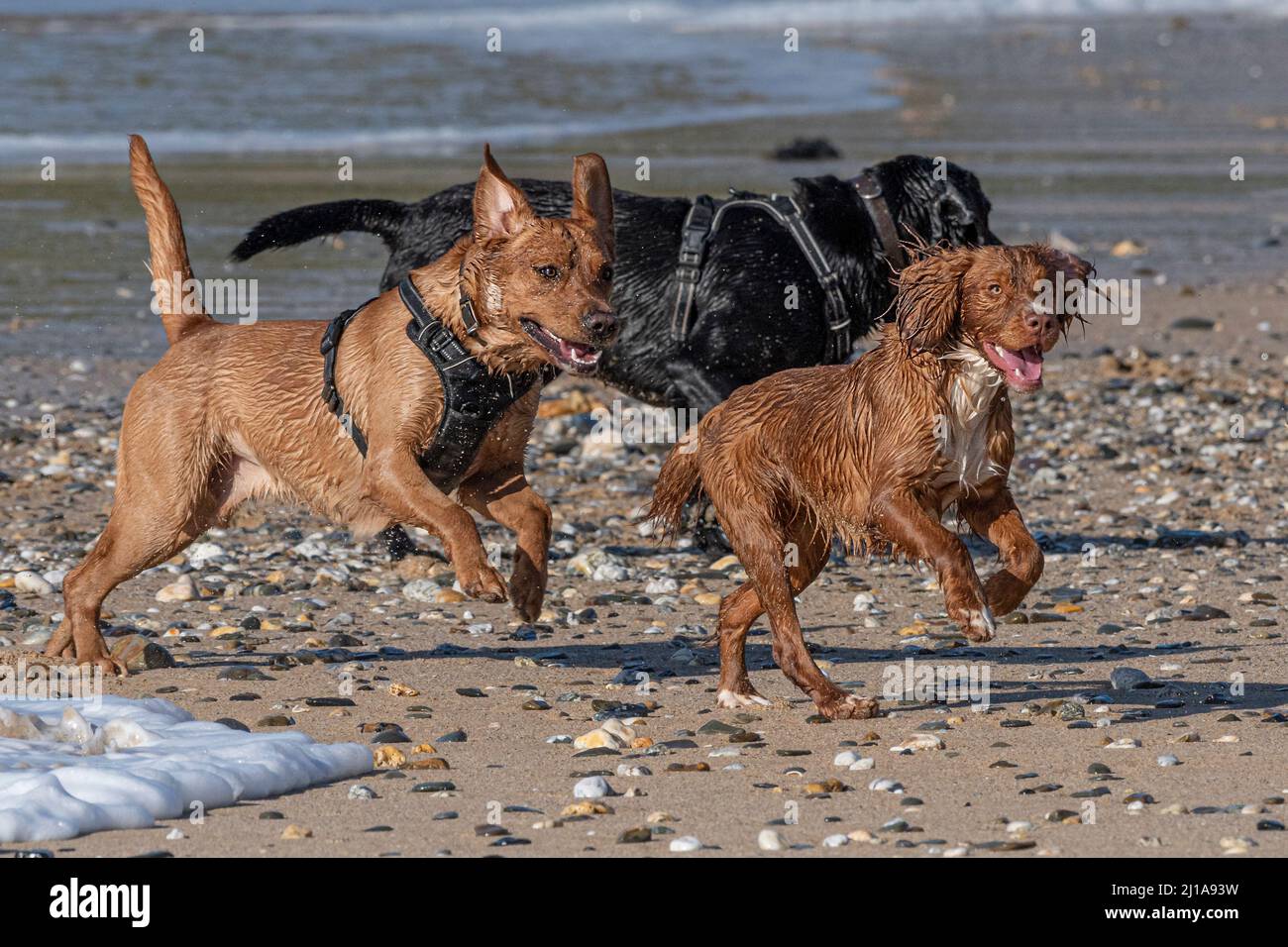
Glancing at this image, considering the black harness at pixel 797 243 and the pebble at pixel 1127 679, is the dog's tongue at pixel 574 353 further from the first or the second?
the black harness at pixel 797 243

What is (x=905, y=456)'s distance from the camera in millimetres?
5727

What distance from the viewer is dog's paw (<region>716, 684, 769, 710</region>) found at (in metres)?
6.11

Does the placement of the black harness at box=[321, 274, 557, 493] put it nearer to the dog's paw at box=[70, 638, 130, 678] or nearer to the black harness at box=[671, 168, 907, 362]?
the dog's paw at box=[70, 638, 130, 678]

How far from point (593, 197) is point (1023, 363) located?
1.77 m

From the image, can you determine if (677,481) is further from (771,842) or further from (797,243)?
(797,243)

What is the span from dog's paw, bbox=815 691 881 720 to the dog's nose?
1.36m

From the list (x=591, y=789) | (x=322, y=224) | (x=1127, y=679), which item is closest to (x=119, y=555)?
(x=591, y=789)

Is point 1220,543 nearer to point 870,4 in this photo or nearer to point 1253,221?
point 1253,221

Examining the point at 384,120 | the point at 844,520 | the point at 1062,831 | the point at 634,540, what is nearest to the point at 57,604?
the point at 634,540

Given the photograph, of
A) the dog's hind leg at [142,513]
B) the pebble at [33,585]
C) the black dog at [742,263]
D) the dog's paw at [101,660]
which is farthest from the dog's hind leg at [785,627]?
the pebble at [33,585]

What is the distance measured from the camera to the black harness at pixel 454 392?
251 inches

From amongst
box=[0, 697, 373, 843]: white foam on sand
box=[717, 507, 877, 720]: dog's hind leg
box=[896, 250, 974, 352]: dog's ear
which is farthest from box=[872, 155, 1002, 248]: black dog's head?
box=[0, 697, 373, 843]: white foam on sand

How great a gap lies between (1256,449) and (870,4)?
4545 cm

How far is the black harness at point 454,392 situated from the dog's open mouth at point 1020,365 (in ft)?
5.28
